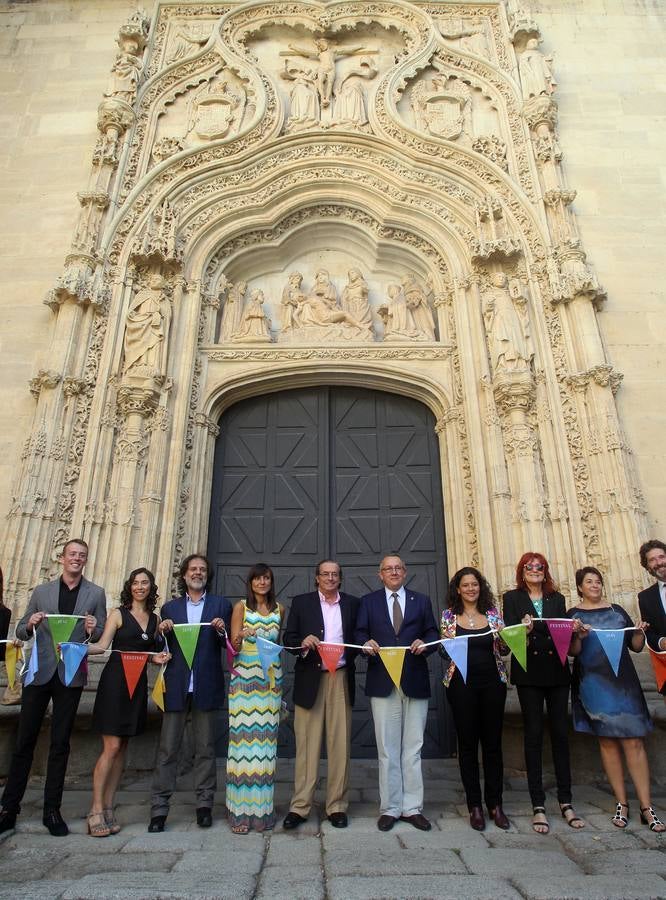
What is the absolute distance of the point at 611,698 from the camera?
15.0ft

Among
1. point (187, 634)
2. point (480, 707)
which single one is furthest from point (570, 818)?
point (187, 634)

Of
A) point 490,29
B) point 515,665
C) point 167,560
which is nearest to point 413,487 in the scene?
point 167,560

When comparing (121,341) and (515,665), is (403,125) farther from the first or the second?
(515,665)

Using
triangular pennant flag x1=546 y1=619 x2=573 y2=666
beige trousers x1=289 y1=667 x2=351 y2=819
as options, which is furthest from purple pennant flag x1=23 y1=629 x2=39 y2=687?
triangular pennant flag x1=546 y1=619 x2=573 y2=666

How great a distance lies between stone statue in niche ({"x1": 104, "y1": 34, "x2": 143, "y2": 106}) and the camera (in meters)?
9.84

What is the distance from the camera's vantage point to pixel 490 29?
36.7 ft

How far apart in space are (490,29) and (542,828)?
12.2 meters

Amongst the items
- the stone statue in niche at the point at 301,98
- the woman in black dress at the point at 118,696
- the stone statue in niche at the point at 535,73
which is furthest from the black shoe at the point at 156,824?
the stone statue in niche at the point at 535,73

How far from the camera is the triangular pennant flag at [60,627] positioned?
441 cm

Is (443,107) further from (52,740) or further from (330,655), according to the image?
(52,740)

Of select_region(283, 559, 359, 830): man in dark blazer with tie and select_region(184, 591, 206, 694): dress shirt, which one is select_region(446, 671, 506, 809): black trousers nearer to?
select_region(283, 559, 359, 830): man in dark blazer with tie

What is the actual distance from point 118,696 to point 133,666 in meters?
0.21

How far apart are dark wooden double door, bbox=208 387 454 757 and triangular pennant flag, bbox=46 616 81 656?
3383 millimetres

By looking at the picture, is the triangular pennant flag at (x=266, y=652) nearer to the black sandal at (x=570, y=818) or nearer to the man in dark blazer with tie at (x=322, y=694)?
the man in dark blazer with tie at (x=322, y=694)
